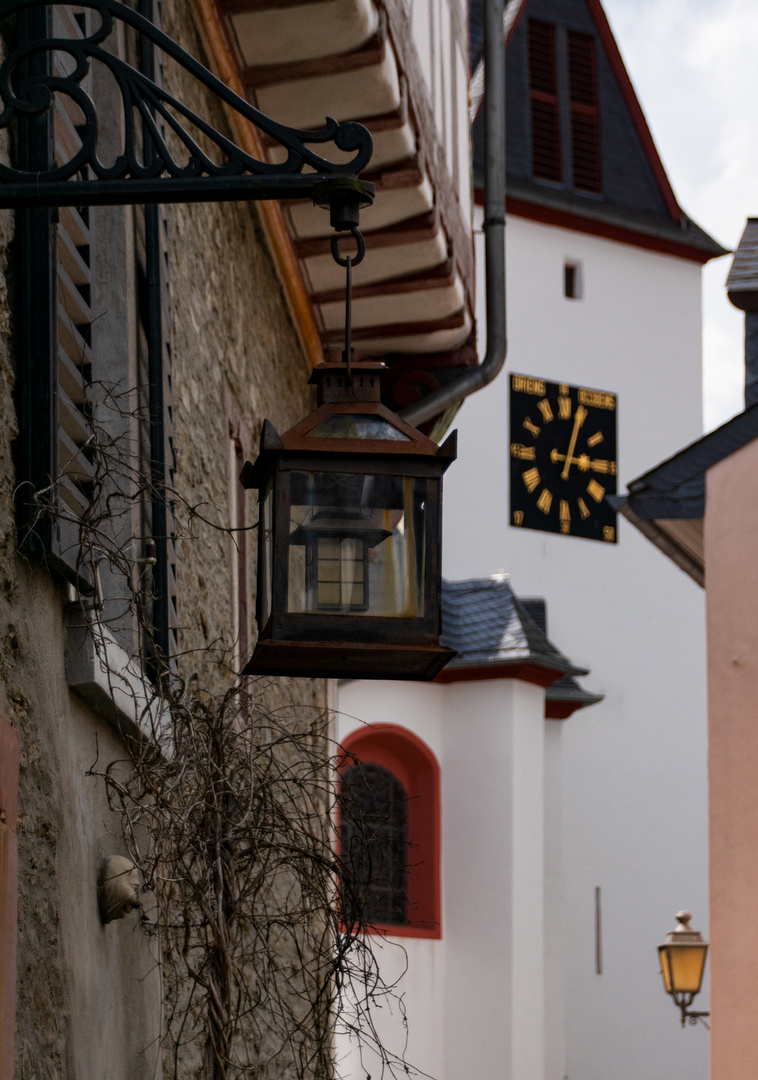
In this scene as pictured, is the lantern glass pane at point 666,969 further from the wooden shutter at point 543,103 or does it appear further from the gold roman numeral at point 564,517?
the wooden shutter at point 543,103

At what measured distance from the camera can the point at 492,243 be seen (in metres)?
10.1

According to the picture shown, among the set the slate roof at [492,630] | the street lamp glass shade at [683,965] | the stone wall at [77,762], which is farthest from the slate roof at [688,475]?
the slate roof at [492,630]

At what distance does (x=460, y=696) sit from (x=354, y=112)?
1241 centimetres

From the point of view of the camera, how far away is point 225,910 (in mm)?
4094

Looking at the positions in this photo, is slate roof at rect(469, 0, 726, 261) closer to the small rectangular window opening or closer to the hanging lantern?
the small rectangular window opening

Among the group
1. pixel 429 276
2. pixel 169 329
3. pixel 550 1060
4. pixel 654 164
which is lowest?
pixel 550 1060

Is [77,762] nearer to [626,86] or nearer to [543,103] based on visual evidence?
[543,103]

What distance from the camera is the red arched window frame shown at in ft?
59.5

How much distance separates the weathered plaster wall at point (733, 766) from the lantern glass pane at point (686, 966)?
3533mm

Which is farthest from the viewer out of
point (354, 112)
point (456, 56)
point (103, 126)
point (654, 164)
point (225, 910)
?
point (654, 164)

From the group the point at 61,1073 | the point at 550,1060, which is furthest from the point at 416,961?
the point at 61,1073

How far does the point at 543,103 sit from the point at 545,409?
15.8ft

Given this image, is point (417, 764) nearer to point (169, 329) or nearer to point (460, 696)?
point (460, 696)

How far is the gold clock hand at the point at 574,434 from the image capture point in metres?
24.7
